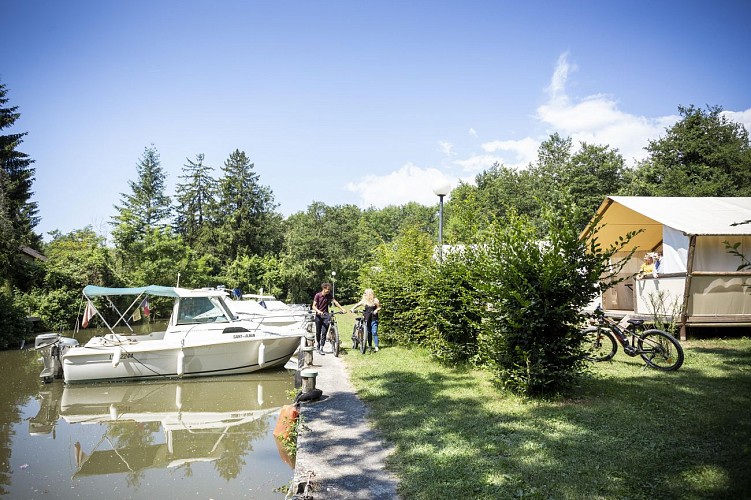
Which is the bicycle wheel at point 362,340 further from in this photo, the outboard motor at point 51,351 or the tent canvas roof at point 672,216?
the outboard motor at point 51,351

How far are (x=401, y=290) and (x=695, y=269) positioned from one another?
8078 millimetres

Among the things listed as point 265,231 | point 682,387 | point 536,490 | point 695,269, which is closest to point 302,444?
point 536,490

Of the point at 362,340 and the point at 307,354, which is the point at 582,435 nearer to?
the point at 307,354

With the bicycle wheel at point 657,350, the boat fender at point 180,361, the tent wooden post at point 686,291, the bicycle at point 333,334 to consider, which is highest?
the tent wooden post at point 686,291

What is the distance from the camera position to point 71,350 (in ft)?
39.0

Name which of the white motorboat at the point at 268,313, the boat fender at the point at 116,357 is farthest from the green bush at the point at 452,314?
the white motorboat at the point at 268,313

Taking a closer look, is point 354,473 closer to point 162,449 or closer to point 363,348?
point 162,449

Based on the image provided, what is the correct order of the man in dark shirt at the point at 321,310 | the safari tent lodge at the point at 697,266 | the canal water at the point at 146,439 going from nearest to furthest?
the canal water at the point at 146,439, the safari tent lodge at the point at 697,266, the man in dark shirt at the point at 321,310

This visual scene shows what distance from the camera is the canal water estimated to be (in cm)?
614

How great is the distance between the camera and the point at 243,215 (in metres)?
53.3

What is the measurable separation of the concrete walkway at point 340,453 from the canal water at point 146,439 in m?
0.75

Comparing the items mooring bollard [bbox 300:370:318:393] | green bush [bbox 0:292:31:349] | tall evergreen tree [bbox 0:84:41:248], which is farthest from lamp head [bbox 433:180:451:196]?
tall evergreen tree [bbox 0:84:41:248]

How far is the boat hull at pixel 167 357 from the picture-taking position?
468 inches

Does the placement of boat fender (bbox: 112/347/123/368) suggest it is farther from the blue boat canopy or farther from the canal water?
the blue boat canopy
